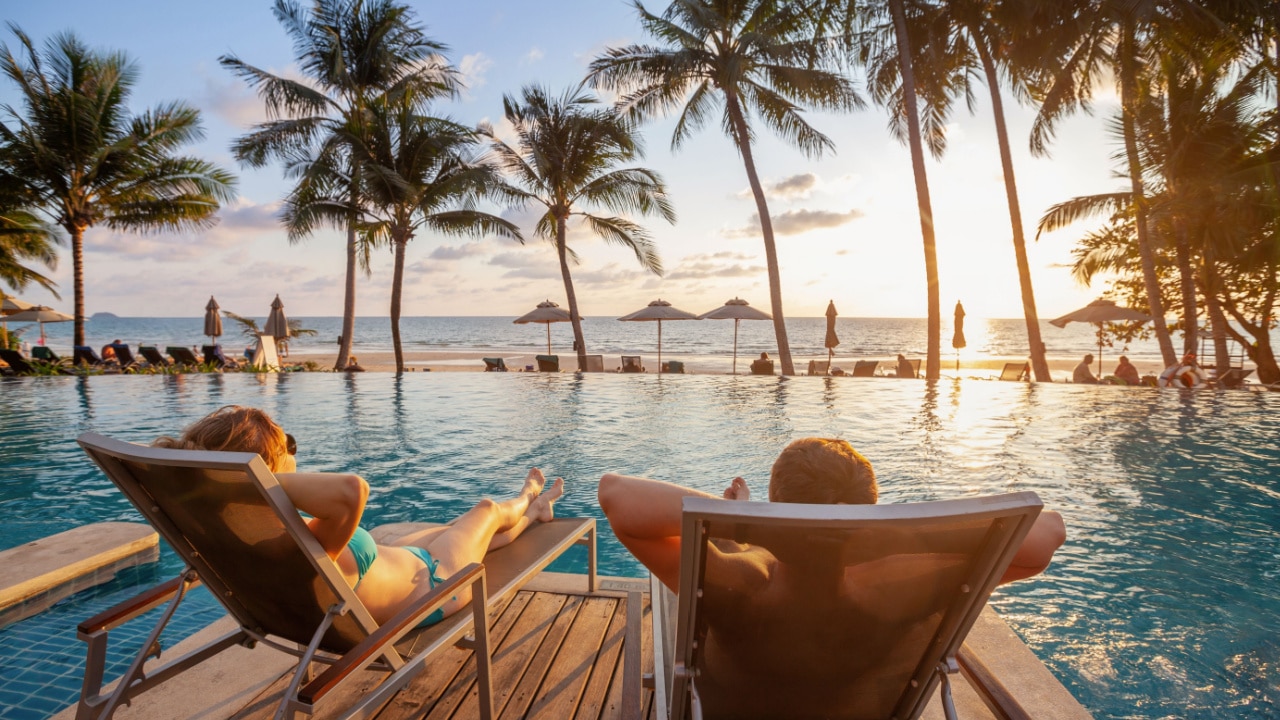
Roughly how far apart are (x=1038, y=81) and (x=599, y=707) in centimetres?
1964

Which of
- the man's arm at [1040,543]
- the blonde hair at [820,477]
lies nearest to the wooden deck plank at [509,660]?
the blonde hair at [820,477]

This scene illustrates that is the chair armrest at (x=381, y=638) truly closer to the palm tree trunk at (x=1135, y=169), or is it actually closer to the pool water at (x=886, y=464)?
the pool water at (x=886, y=464)

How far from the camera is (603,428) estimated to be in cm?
878

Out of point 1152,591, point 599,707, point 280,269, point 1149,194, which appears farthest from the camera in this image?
point 280,269

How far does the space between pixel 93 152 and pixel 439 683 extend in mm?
19495

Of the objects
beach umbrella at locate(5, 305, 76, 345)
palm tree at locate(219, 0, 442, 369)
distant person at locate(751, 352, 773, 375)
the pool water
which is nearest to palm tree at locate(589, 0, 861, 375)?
distant person at locate(751, 352, 773, 375)

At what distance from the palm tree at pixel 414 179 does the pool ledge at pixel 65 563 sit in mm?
12737

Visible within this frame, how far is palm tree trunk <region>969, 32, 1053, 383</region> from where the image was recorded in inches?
580

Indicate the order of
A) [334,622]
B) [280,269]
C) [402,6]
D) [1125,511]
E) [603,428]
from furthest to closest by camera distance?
[280,269]
[402,6]
[603,428]
[1125,511]
[334,622]

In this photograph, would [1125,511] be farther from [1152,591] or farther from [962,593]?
[962,593]

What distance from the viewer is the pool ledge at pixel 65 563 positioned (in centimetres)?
300

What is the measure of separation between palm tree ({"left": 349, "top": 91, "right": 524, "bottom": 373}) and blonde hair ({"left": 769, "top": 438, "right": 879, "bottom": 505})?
16078mm

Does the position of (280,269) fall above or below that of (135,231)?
above

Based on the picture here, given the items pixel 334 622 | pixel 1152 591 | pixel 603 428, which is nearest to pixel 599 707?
pixel 334 622
